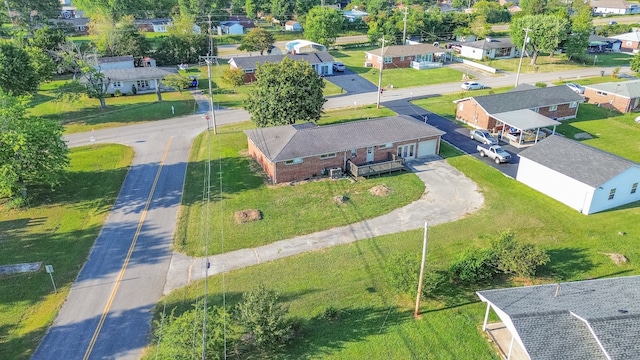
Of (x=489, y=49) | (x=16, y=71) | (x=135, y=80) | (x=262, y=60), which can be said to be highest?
(x=489, y=49)

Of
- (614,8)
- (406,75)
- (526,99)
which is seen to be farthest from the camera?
(614,8)

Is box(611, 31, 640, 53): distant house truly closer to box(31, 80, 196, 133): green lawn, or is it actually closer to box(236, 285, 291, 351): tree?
box(31, 80, 196, 133): green lawn

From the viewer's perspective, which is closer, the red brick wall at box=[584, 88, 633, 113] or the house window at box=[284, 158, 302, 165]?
the house window at box=[284, 158, 302, 165]

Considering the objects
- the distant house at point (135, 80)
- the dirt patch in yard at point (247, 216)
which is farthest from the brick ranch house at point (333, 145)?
the distant house at point (135, 80)

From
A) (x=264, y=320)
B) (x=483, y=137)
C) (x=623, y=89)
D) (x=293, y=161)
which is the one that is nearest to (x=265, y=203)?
(x=293, y=161)

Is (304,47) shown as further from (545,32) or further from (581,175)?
(581,175)

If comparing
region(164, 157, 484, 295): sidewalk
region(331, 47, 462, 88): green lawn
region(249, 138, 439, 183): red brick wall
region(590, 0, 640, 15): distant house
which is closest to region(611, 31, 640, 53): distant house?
region(331, 47, 462, 88): green lawn

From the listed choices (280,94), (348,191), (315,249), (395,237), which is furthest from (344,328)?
(280,94)

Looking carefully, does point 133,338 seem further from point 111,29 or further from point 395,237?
point 111,29
